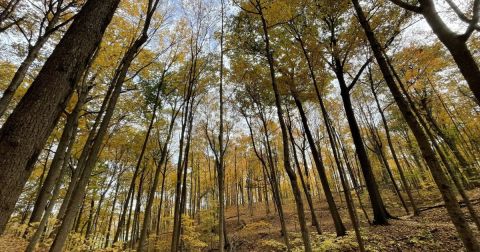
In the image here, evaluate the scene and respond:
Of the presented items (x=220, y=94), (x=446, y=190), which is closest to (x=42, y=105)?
(x=446, y=190)

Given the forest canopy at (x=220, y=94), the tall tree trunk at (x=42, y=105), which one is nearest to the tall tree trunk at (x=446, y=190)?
the forest canopy at (x=220, y=94)

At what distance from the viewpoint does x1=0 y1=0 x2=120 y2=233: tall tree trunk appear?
1502mm

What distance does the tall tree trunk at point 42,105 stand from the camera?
1.50m

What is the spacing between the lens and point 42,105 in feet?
5.57

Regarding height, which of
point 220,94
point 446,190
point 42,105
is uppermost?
point 220,94

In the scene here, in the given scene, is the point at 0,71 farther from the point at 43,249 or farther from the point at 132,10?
the point at 43,249

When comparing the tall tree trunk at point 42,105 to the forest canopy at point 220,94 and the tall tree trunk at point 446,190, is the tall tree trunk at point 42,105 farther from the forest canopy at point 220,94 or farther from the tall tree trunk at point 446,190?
the tall tree trunk at point 446,190

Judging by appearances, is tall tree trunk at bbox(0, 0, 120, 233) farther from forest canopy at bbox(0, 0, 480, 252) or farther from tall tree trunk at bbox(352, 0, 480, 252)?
tall tree trunk at bbox(352, 0, 480, 252)

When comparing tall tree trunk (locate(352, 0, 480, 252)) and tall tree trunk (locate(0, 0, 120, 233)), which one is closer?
tall tree trunk (locate(0, 0, 120, 233))

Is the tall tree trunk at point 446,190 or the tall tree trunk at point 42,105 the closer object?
the tall tree trunk at point 42,105

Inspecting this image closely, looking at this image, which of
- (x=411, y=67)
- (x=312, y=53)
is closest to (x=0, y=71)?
(x=312, y=53)

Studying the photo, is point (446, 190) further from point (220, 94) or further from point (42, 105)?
point (220, 94)

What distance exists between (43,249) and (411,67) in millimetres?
17858

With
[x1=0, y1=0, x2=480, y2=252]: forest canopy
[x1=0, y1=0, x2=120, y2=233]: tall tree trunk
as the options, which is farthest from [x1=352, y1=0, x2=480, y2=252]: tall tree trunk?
[x1=0, y1=0, x2=120, y2=233]: tall tree trunk
